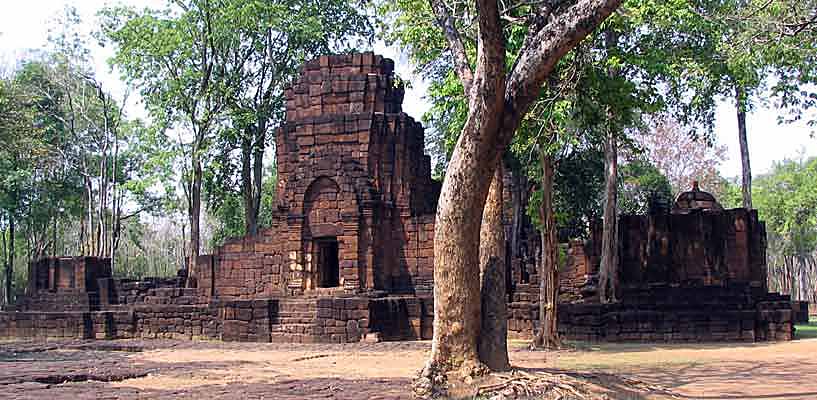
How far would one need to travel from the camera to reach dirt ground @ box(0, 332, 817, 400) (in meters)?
9.65

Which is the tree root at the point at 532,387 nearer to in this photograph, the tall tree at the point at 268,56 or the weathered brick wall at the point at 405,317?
the weathered brick wall at the point at 405,317

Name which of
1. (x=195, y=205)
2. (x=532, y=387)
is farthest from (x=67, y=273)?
(x=532, y=387)

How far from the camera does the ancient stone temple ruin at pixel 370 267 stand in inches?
736

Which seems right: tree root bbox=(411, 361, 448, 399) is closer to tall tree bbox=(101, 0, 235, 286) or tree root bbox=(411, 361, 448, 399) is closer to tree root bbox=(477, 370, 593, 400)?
tree root bbox=(477, 370, 593, 400)

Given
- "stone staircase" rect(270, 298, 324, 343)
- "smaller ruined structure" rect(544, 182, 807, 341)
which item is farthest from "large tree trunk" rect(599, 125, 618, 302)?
"stone staircase" rect(270, 298, 324, 343)

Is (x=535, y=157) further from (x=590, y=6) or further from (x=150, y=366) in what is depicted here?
(x=590, y=6)

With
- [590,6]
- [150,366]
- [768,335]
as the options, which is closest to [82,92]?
[150,366]

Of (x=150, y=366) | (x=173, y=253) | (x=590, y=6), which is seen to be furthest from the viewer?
(x=173, y=253)

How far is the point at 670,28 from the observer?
66.8 feet

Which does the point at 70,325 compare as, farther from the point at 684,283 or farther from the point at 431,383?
the point at 431,383

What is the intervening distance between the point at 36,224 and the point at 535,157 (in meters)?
25.2

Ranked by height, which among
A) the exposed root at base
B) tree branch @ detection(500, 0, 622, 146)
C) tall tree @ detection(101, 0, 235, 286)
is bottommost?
the exposed root at base

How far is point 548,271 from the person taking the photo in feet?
53.8

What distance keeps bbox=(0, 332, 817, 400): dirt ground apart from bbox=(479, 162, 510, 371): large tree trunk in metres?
0.52
